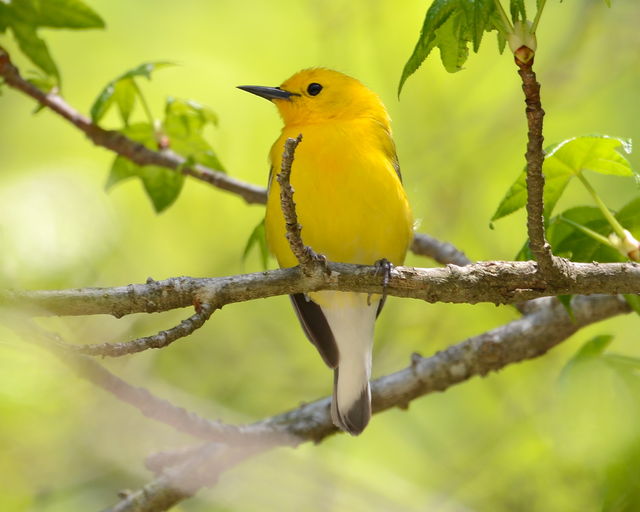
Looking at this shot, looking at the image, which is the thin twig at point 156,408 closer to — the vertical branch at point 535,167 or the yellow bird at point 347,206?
the yellow bird at point 347,206

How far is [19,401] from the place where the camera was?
2.07 m

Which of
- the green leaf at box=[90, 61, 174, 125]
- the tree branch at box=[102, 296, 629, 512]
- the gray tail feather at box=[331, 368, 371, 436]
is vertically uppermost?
the green leaf at box=[90, 61, 174, 125]

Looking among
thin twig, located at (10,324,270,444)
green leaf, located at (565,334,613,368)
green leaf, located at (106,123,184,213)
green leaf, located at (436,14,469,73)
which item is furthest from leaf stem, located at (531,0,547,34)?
green leaf, located at (106,123,184,213)

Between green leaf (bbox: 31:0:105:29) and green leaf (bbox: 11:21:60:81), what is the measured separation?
9 centimetres

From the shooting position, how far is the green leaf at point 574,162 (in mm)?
3285

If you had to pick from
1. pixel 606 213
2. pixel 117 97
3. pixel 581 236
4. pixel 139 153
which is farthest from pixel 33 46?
pixel 606 213

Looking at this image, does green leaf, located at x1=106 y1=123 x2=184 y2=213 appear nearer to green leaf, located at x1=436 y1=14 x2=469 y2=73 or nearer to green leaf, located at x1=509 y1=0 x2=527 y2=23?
green leaf, located at x1=436 y1=14 x2=469 y2=73

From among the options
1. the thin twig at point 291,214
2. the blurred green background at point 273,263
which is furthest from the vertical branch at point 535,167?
the blurred green background at point 273,263

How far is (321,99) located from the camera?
580 cm

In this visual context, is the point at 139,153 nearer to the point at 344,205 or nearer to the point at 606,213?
the point at 344,205

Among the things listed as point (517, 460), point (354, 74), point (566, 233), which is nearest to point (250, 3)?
point (354, 74)

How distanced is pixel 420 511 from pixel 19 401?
12.4 ft

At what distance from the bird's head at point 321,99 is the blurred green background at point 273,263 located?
31.4 inches

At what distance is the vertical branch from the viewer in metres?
2.73
